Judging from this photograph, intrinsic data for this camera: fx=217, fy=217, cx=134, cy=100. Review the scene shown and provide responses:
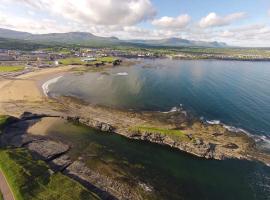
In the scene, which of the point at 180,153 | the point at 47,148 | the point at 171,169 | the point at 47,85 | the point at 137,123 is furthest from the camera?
the point at 47,85

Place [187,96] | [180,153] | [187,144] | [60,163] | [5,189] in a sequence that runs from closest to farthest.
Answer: [5,189] < [60,163] < [180,153] < [187,144] < [187,96]

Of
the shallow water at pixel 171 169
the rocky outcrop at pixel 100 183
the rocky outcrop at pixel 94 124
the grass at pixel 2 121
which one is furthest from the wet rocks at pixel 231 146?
the grass at pixel 2 121

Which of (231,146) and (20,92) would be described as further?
(20,92)

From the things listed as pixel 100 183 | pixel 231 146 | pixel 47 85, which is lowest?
pixel 100 183

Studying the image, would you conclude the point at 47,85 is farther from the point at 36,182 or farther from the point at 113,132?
the point at 36,182

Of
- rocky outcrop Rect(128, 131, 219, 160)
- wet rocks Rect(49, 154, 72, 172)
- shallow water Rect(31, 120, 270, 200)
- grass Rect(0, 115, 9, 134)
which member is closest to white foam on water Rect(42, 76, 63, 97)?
grass Rect(0, 115, 9, 134)

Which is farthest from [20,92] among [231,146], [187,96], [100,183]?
[231,146]

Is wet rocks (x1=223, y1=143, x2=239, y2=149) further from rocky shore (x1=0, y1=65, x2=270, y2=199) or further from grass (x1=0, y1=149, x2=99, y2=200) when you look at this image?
grass (x1=0, y1=149, x2=99, y2=200)

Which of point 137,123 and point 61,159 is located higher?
point 137,123
